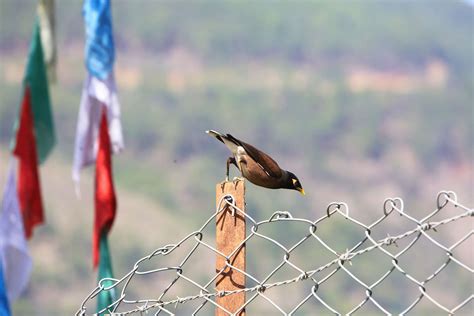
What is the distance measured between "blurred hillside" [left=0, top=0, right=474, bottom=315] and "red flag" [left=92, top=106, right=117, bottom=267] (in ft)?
261

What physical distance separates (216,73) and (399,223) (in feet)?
172

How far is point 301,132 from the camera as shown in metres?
129

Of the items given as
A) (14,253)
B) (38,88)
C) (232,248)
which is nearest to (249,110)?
(38,88)

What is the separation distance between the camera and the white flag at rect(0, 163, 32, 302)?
7.52 m

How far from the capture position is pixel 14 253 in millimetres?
7582

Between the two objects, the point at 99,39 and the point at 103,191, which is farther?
the point at 99,39

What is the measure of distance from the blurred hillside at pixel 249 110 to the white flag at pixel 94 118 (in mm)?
79290

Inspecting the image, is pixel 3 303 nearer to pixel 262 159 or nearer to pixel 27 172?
pixel 262 159

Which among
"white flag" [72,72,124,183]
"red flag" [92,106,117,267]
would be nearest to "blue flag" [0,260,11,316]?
"red flag" [92,106,117,267]

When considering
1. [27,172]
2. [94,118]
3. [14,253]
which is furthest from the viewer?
[27,172]

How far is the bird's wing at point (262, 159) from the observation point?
15.2ft

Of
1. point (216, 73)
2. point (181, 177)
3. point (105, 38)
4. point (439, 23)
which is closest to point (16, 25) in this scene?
point (216, 73)

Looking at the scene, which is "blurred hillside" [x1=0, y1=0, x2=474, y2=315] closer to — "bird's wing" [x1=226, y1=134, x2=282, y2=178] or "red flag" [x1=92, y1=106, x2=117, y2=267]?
"red flag" [x1=92, y1=106, x2=117, y2=267]

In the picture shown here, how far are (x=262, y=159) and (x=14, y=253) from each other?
3.33 meters
